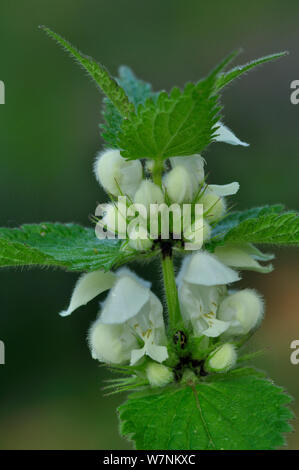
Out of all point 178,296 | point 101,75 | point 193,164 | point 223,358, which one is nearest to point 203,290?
point 178,296

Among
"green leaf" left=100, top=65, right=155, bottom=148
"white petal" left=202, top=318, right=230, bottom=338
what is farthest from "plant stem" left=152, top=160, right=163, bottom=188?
"white petal" left=202, top=318, right=230, bottom=338

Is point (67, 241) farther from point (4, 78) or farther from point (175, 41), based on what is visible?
point (175, 41)

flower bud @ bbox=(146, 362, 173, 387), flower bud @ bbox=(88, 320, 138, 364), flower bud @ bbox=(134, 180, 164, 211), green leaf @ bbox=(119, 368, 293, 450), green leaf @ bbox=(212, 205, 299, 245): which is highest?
flower bud @ bbox=(134, 180, 164, 211)

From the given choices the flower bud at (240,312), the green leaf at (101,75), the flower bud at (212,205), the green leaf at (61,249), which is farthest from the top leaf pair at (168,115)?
the flower bud at (240,312)

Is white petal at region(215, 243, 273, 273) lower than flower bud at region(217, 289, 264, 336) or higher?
higher

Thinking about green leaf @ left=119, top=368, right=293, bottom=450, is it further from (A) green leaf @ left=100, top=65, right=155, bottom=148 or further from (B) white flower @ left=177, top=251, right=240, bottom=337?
(A) green leaf @ left=100, top=65, right=155, bottom=148
